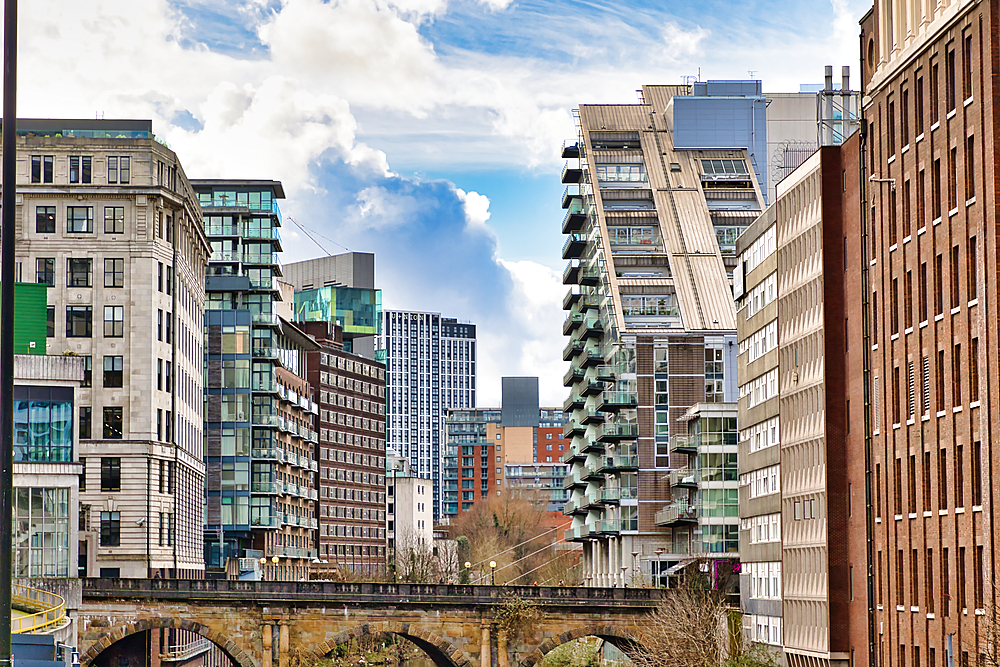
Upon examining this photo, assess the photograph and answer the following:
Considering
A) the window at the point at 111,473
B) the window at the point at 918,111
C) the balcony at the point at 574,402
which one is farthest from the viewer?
the balcony at the point at 574,402

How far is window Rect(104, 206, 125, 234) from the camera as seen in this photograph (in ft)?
416

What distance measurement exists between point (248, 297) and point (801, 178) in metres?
100

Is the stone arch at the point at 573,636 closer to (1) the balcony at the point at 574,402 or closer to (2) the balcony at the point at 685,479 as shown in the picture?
(2) the balcony at the point at 685,479

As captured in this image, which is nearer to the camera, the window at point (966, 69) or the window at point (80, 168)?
the window at point (966, 69)

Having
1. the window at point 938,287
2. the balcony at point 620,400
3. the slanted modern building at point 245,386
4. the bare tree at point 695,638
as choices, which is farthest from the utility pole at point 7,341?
the slanted modern building at point 245,386

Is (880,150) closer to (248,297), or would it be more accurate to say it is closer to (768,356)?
(768,356)

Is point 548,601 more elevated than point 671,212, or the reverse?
point 671,212

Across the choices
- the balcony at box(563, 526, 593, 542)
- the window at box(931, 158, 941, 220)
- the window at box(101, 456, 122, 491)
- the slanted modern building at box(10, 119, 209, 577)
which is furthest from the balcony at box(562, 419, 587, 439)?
the window at box(931, 158, 941, 220)

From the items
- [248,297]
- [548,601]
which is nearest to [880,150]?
[548,601]

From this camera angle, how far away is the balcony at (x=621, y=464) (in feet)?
505

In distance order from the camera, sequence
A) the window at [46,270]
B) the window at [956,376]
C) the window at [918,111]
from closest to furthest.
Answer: the window at [956,376], the window at [918,111], the window at [46,270]

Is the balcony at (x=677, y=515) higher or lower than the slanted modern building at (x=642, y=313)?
lower

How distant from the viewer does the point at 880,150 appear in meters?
69.6

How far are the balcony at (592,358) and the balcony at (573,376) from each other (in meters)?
6.09
